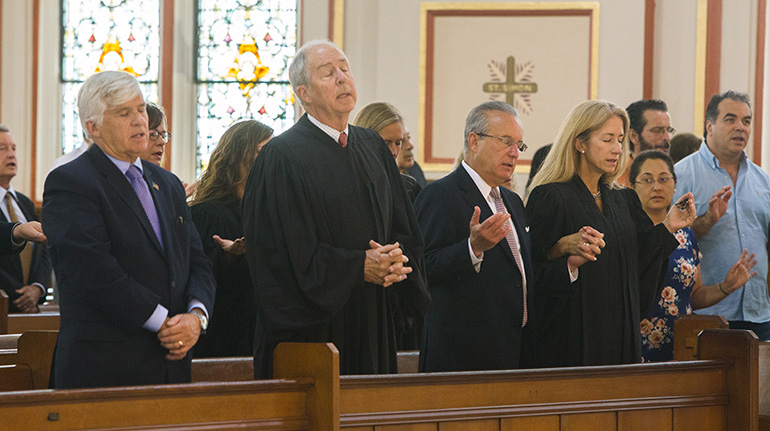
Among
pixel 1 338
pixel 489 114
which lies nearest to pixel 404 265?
pixel 489 114

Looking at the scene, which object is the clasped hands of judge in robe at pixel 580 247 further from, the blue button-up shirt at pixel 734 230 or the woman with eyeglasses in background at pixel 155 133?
the woman with eyeglasses in background at pixel 155 133

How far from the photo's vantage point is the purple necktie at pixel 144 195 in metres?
2.70

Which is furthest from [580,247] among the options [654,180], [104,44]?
[104,44]

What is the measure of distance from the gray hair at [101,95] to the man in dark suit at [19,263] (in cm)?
268

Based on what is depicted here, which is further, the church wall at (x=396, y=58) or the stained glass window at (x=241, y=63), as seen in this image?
the stained glass window at (x=241, y=63)

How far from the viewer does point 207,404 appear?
2176 millimetres

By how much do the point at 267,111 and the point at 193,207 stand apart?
4.99 metres

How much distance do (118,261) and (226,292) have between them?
125 centimetres

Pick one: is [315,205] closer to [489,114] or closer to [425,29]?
[489,114]

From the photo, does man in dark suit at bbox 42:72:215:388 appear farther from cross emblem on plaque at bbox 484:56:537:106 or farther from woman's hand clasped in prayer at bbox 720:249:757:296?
cross emblem on plaque at bbox 484:56:537:106

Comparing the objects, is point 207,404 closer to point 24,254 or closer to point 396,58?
point 24,254

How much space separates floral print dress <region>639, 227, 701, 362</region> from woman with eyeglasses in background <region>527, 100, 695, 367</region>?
1.21ft

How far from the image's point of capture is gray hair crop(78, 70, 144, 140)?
2682 mm

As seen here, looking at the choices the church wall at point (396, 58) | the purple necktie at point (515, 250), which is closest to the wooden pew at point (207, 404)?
the purple necktie at point (515, 250)
